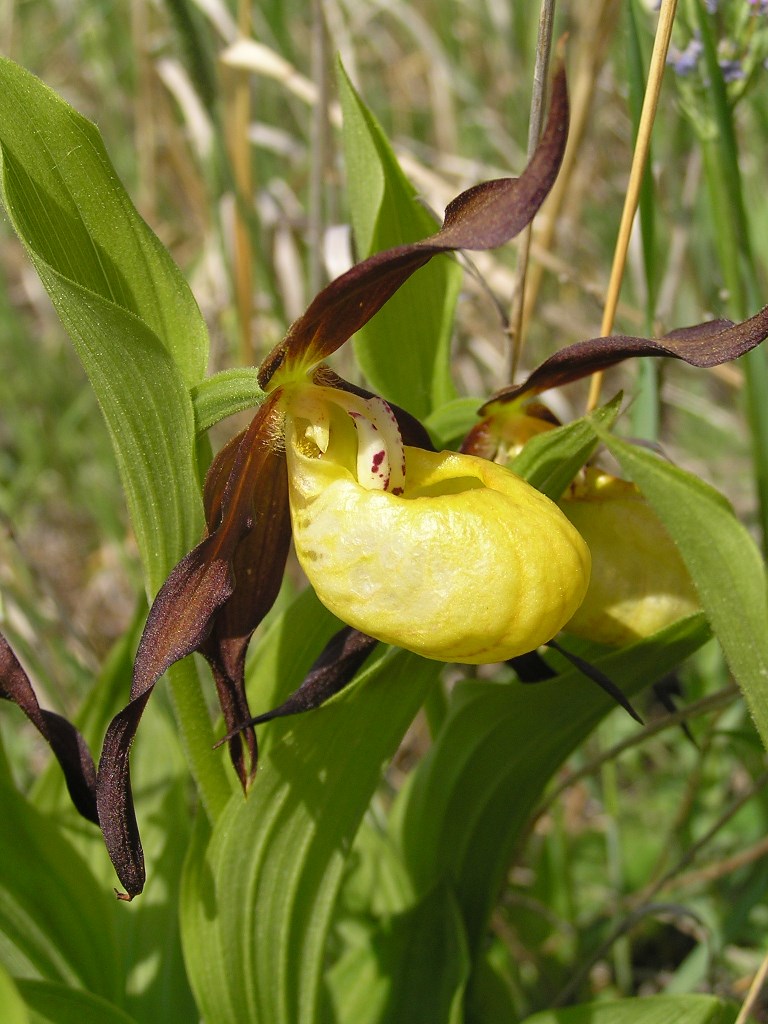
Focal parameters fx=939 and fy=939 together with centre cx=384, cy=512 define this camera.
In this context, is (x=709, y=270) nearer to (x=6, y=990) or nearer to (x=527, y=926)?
(x=527, y=926)

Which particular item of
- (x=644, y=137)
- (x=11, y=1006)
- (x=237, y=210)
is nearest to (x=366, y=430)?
(x=644, y=137)

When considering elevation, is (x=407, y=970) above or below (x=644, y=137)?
below

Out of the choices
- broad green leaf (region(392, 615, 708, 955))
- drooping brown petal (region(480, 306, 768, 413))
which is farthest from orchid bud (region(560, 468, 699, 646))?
drooping brown petal (region(480, 306, 768, 413))

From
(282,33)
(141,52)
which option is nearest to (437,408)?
(282,33)

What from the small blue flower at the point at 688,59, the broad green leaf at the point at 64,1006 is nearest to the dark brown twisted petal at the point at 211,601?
the broad green leaf at the point at 64,1006

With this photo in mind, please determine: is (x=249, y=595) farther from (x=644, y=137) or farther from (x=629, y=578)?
(x=644, y=137)

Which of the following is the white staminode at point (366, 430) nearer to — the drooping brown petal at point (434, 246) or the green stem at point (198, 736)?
the drooping brown petal at point (434, 246)
